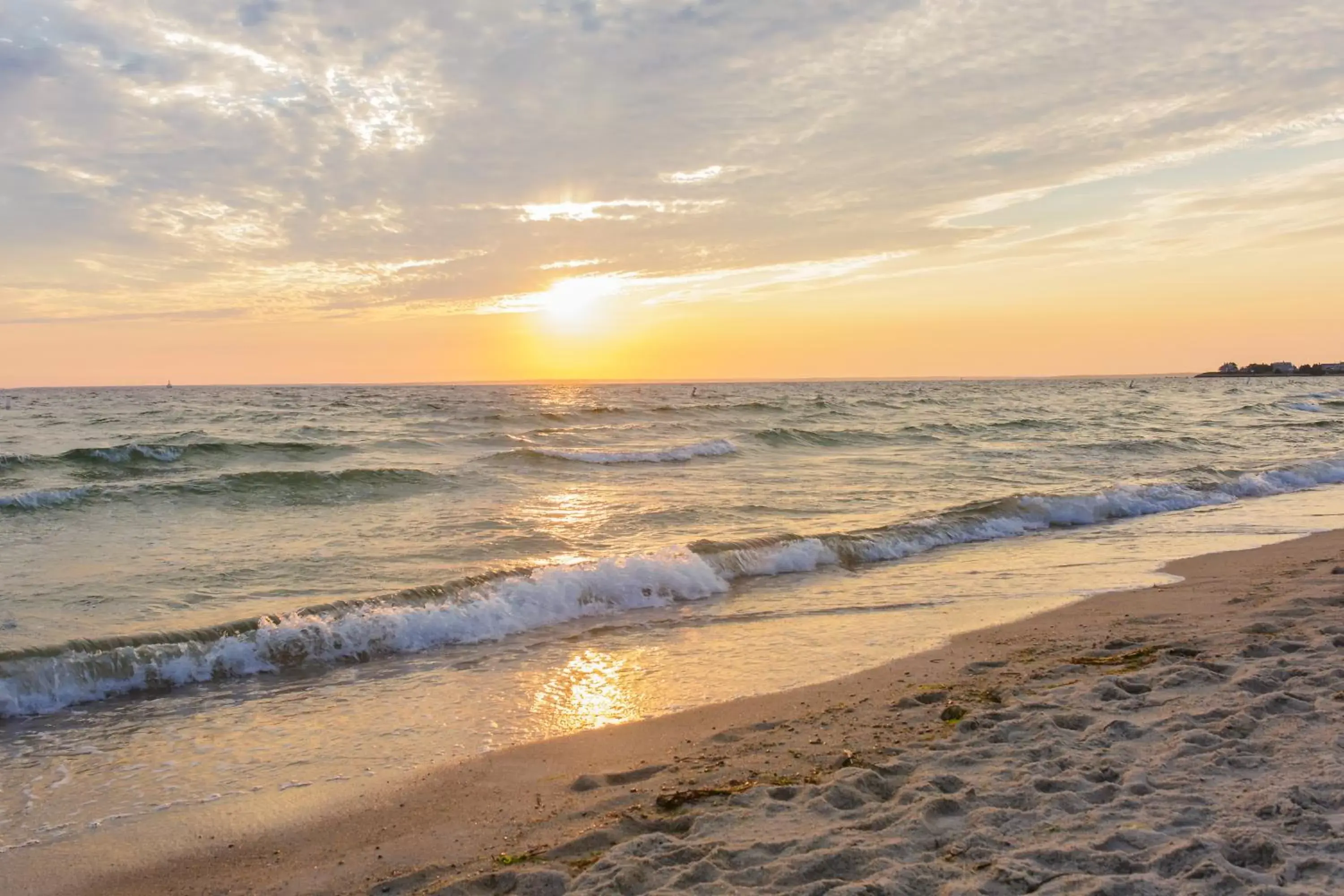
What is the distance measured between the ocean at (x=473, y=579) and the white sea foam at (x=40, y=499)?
129 millimetres

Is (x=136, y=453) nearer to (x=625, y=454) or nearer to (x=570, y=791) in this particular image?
(x=625, y=454)

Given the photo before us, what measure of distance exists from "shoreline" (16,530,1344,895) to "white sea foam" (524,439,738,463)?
17494 mm

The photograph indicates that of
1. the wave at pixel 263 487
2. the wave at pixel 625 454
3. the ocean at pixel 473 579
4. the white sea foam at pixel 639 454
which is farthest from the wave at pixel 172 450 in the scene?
the white sea foam at pixel 639 454

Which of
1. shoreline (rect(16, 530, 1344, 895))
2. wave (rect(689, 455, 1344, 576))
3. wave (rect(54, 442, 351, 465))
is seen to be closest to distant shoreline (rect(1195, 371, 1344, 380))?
wave (rect(689, 455, 1344, 576))

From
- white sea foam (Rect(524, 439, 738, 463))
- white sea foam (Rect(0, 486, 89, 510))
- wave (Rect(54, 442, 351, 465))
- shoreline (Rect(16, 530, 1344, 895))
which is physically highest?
wave (Rect(54, 442, 351, 465))

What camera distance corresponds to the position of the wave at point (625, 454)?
939 inches

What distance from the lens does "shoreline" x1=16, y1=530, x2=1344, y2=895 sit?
3.86 metres

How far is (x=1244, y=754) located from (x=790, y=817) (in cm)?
224

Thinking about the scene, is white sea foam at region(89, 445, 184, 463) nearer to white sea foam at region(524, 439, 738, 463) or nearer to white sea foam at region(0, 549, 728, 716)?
white sea foam at region(524, 439, 738, 463)

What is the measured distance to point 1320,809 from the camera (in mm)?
3525

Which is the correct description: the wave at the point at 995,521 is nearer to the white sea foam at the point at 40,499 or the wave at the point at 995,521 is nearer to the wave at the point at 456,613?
the wave at the point at 456,613

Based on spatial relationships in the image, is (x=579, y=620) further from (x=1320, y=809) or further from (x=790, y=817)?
(x=1320, y=809)

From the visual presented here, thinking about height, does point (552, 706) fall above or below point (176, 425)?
below

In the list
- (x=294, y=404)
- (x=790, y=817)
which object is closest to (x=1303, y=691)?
(x=790, y=817)
